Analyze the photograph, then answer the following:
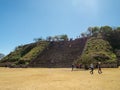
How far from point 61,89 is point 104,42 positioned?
48112 millimetres

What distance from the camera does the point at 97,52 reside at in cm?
5238

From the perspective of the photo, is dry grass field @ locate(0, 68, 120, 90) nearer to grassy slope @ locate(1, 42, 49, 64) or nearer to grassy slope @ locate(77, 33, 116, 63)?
grassy slope @ locate(77, 33, 116, 63)

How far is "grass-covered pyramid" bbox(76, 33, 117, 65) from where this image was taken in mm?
45062

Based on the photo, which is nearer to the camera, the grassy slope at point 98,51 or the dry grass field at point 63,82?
the dry grass field at point 63,82

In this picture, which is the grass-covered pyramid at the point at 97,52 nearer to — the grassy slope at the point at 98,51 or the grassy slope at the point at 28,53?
the grassy slope at the point at 98,51

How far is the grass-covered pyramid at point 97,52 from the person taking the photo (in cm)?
4506

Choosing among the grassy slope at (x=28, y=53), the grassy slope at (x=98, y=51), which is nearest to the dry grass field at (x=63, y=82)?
the grassy slope at (x=98, y=51)

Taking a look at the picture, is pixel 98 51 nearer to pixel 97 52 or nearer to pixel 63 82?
pixel 97 52

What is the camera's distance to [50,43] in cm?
7162

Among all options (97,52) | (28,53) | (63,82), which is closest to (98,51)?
(97,52)

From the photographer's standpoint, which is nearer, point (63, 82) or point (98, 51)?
point (63, 82)

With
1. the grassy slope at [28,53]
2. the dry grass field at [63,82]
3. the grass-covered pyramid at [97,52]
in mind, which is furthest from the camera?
the grassy slope at [28,53]

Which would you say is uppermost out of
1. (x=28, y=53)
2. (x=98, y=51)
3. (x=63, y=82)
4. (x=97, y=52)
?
(x=28, y=53)

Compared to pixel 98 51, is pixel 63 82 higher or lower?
lower
